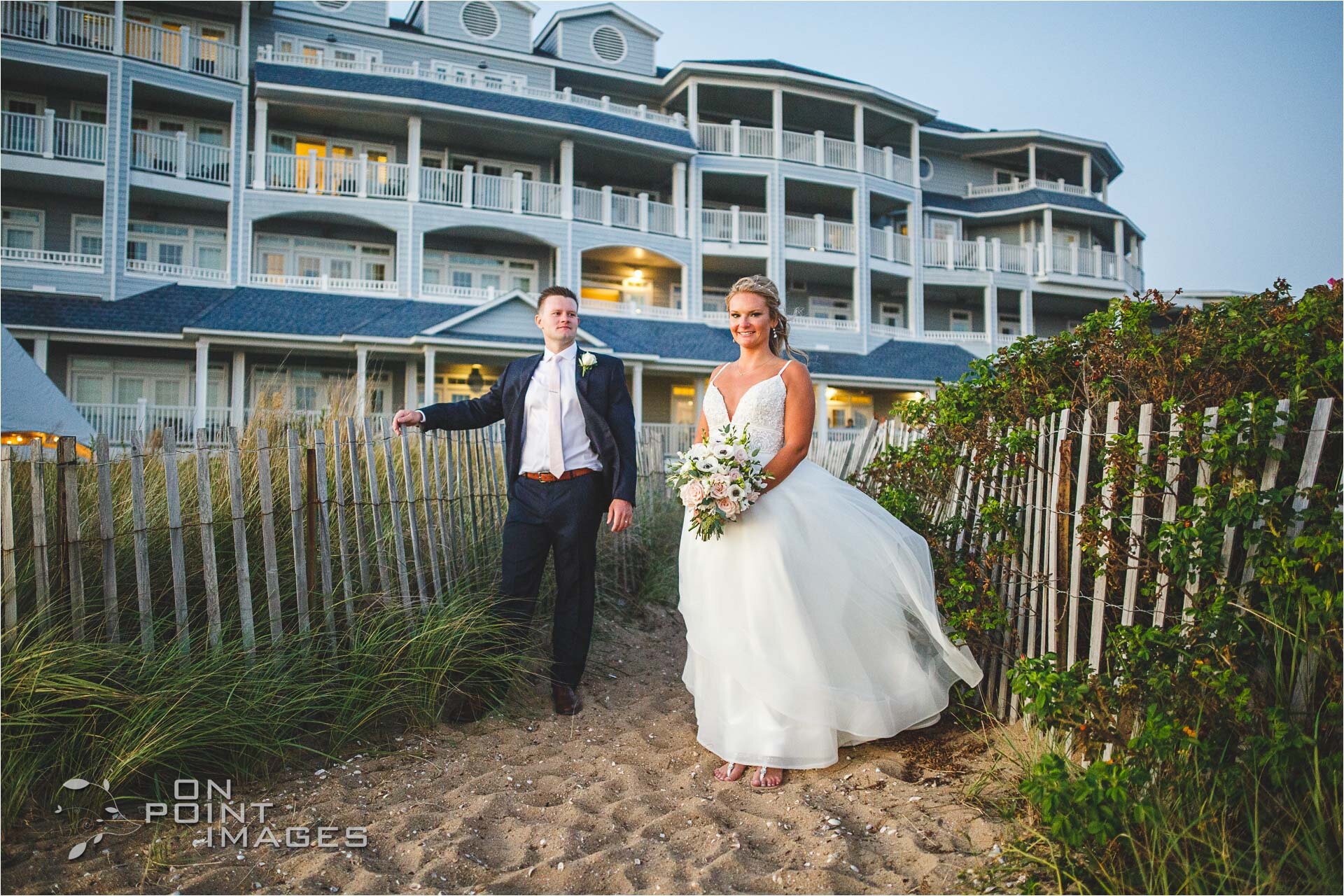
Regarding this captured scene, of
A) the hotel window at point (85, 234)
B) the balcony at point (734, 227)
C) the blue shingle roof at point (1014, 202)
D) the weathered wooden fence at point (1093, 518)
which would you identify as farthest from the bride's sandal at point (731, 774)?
the blue shingle roof at point (1014, 202)

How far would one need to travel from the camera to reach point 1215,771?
7.73 ft

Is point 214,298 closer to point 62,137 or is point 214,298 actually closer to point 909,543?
point 62,137

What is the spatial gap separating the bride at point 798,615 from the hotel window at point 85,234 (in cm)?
2113

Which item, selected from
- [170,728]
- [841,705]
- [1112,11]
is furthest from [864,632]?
[1112,11]

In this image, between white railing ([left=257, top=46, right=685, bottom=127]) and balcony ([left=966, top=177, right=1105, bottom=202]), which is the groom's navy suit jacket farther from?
balcony ([left=966, top=177, right=1105, bottom=202])

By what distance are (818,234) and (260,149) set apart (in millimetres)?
14826

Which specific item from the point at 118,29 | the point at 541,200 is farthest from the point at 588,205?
the point at 118,29

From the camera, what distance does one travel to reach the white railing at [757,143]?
23.9 m

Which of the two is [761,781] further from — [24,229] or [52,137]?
[24,229]

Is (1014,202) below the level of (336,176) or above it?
above

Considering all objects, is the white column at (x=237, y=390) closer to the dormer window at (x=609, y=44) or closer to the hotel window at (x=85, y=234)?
the hotel window at (x=85, y=234)

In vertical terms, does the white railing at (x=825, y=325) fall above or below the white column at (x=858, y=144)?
below

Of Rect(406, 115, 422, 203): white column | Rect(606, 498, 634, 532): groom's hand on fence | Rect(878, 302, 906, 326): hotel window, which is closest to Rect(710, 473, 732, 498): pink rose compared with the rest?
Rect(606, 498, 634, 532): groom's hand on fence

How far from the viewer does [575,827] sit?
9.58 ft
